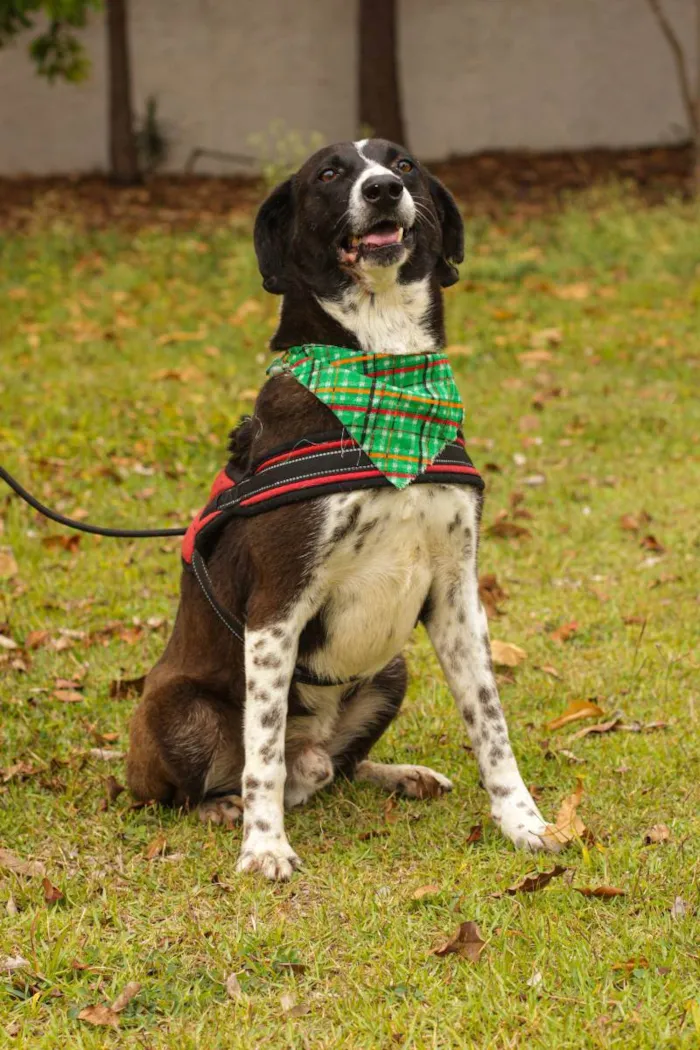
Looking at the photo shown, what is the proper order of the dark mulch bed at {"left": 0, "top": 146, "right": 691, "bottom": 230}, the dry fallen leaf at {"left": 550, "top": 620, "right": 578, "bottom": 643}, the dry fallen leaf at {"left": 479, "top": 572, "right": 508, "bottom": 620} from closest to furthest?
the dry fallen leaf at {"left": 550, "top": 620, "right": 578, "bottom": 643} < the dry fallen leaf at {"left": 479, "top": 572, "right": 508, "bottom": 620} < the dark mulch bed at {"left": 0, "top": 146, "right": 691, "bottom": 230}

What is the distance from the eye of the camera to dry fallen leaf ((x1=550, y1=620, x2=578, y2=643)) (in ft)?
17.4

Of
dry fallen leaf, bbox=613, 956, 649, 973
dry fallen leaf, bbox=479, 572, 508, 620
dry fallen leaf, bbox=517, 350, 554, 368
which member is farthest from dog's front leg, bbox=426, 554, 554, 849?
dry fallen leaf, bbox=517, 350, 554, 368

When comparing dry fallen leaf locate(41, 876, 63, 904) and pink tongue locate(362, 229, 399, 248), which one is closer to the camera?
dry fallen leaf locate(41, 876, 63, 904)

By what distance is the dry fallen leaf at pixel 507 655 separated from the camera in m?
5.02

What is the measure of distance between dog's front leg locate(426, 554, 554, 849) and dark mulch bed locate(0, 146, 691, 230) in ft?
38.7

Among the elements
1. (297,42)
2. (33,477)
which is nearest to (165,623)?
(33,477)

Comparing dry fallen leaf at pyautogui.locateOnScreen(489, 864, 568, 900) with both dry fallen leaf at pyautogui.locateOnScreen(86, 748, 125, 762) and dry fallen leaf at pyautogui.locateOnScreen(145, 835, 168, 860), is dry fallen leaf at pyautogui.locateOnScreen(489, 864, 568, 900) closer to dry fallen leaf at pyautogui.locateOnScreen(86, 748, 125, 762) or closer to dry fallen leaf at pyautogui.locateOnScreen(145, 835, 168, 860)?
dry fallen leaf at pyautogui.locateOnScreen(145, 835, 168, 860)

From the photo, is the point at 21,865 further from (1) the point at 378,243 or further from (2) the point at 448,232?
(2) the point at 448,232

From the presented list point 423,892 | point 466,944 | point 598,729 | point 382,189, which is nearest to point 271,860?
point 423,892

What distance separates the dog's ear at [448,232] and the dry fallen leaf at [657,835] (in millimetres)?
1615

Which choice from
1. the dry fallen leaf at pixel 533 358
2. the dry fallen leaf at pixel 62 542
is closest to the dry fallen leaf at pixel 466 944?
the dry fallen leaf at pixel 62 542

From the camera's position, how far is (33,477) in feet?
23.8

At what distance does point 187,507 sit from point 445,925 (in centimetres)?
403

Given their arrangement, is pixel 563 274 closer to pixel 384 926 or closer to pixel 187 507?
pixel 187 507
